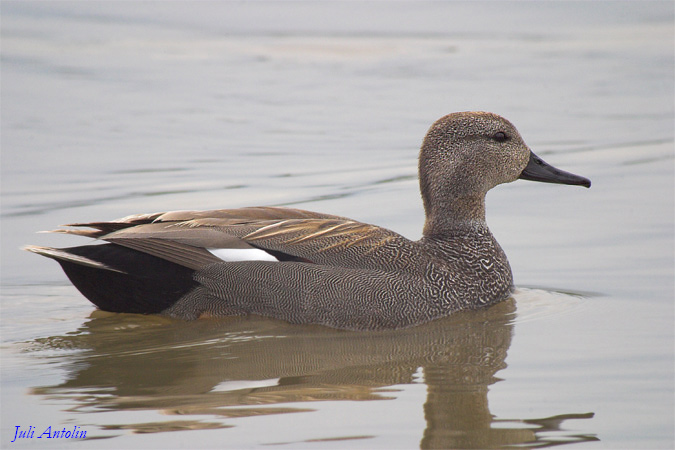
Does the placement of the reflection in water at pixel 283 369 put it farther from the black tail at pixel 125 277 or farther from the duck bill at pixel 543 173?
the duck bill at pixel 543 173

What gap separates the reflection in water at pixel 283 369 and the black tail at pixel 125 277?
0.58ft

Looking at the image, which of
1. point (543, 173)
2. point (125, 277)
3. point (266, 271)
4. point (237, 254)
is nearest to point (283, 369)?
point (266, 271)

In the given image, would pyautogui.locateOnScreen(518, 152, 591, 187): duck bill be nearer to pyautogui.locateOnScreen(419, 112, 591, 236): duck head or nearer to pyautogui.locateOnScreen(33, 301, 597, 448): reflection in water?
pyautogui.locateOnScreen(419, 112, 591, 236): duck head

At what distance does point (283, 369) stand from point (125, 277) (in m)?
1.38

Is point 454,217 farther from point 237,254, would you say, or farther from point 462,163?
point 237,254

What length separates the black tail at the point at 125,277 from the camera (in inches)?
256

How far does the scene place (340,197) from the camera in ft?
32.3

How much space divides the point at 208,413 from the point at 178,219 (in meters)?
2.19

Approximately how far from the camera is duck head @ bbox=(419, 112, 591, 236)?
23.8 feet

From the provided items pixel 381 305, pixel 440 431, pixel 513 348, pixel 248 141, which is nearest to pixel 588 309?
pixel 513 348
